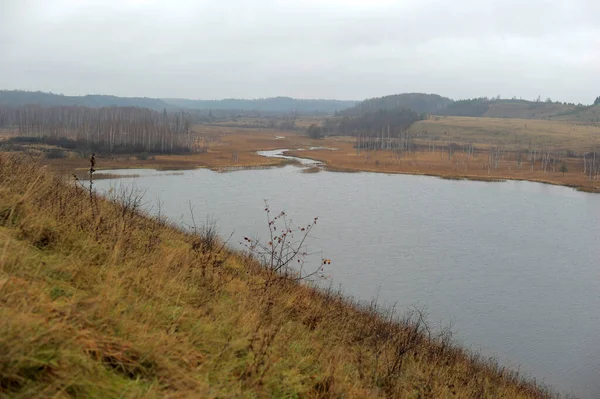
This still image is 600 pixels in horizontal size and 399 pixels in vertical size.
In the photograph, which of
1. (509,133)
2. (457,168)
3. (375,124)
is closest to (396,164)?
(457,168)

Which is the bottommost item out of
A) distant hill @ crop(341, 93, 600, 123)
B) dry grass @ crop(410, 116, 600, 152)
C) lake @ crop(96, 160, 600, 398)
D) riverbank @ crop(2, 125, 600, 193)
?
lake @ crop(96, 160, 600, 398)

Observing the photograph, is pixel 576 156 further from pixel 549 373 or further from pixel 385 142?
pixel 549 373

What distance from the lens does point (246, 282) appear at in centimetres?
656

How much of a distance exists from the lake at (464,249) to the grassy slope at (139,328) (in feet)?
18.2

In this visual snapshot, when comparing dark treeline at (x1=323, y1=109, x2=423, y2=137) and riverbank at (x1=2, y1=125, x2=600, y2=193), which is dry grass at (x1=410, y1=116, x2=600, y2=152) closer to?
dark treeline at (x1=323, y1=109, x2=423, y2=137)

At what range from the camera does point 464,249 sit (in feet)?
72.7

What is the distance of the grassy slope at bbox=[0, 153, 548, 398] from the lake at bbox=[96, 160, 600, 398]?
18.2 ft

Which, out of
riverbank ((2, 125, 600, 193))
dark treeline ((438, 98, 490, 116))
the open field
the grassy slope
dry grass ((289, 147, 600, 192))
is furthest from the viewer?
dark treeline ((438, 98, 490, 116))

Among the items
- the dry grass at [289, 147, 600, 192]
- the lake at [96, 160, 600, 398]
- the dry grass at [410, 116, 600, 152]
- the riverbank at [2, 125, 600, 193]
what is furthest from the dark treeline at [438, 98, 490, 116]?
the lake at [96, 160, 600, 398]

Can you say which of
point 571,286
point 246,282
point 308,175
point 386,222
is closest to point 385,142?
point 308,175

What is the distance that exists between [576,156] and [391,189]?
39.0 m

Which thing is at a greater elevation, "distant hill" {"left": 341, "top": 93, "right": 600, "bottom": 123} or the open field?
"distant hill" {"left": 341, "top": 93, "right": 600, "bottom": 123}

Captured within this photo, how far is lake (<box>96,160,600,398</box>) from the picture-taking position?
13.7 meters

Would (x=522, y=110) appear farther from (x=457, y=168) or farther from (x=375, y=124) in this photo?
(x=457, y=168)
